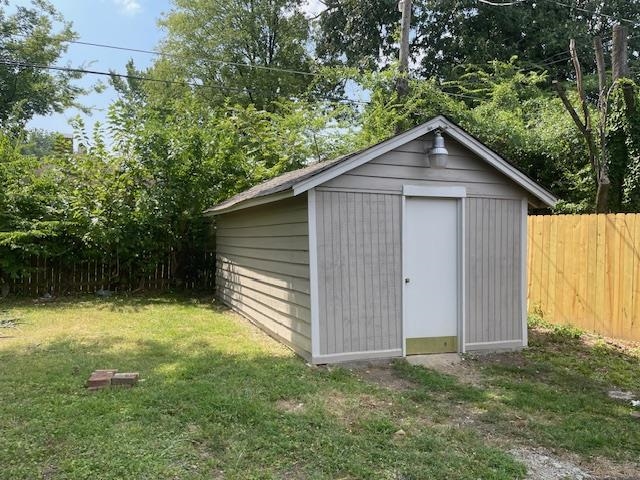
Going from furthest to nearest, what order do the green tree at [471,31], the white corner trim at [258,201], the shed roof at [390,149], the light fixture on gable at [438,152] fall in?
the green tree at [471,31]
the light fixture on gable at [438,152]
the white corner trim at [258,201]
the shed roof at [390,149]

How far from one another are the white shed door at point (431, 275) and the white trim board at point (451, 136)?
694mm

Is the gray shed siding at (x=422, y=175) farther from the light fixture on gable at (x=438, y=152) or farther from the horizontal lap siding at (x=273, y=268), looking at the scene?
the horizontal lap siding at (x=273, y=268)

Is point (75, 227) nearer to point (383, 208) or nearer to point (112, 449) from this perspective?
point (383, 208)

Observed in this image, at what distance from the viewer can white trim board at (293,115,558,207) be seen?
5.45 m

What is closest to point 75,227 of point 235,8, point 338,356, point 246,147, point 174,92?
point 246,147

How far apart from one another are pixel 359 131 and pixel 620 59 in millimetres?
6264

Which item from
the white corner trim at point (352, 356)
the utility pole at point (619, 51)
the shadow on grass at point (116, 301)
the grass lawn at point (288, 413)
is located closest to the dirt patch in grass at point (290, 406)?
the grass lawn at point (288, 413)

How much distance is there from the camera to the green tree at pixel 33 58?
69.2 feet

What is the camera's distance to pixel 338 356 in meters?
5.64

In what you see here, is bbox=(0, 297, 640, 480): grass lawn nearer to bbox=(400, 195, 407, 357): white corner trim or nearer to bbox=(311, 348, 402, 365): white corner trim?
bbox=(311, 348, 402, 365): white corner trim

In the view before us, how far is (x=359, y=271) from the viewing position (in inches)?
228

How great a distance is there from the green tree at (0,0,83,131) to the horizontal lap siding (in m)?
16.1

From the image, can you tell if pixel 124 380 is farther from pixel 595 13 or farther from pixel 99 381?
pixel 595 13

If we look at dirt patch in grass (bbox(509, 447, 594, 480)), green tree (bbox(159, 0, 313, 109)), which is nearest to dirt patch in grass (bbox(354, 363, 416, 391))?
dirt patch in grass (bbox(509, 447, 594, 480))
